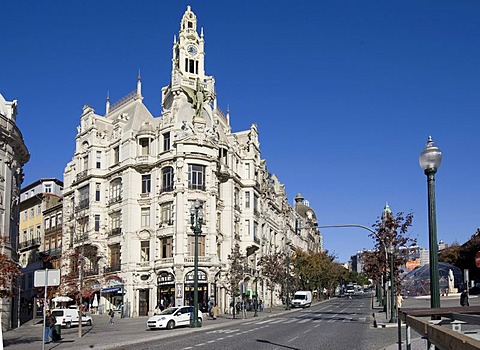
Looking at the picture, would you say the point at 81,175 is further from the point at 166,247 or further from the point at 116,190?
the point at 166,247

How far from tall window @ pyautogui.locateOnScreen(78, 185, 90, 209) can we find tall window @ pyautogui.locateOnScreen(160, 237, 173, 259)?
438 inches

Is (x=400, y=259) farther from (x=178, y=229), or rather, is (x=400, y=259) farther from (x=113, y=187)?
(x=113, y=187)

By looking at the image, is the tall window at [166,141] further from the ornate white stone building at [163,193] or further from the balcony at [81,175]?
the balcony at [81,175]

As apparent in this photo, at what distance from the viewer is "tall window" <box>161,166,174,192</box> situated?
60844mm

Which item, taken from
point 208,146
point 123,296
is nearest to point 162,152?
point 208,146

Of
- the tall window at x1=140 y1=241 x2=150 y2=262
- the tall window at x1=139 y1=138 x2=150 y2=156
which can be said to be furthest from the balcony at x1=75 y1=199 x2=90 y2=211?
the tall window at x1=139 y1=138 x2=150 y2=156

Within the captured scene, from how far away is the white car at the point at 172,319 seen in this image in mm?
37719

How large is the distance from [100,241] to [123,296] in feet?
23.1

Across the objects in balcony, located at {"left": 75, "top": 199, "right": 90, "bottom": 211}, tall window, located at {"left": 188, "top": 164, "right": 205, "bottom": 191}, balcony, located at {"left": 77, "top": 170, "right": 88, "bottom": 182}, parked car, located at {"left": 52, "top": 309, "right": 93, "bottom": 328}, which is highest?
balcony, located at {"left": 77, "top": 170, "right": 88, "bottom": 182}

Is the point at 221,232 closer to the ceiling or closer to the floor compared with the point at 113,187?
closer to the floor

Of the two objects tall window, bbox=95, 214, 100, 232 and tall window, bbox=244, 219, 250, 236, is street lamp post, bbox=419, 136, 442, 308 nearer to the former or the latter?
tall window, bbox=95, 214, 100, 232

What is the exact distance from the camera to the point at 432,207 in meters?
11.0

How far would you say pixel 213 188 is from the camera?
6122 centimetres

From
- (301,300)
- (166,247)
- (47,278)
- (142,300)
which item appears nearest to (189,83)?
(166,247)
